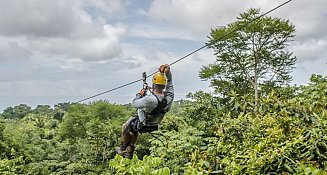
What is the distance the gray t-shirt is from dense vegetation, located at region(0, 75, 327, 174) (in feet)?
1.14

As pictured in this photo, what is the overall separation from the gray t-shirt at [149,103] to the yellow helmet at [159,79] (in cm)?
12

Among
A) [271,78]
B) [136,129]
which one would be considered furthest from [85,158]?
[136,129]

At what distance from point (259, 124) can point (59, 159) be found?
1971 centimetres

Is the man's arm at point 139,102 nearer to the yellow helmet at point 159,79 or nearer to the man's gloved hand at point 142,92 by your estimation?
the man's gloved hand at point 142,92

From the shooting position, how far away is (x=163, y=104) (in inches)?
153

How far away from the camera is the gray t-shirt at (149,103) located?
3766mm

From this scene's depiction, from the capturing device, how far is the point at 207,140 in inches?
391

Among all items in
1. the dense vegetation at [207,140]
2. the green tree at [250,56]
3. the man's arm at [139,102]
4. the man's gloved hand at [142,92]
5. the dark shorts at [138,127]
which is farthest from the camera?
the green tree at [250,56]

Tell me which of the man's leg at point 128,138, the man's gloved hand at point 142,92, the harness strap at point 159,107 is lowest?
the man's leg at point 128,138

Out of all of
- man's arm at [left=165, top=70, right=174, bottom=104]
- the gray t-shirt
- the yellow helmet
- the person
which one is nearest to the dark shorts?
the person

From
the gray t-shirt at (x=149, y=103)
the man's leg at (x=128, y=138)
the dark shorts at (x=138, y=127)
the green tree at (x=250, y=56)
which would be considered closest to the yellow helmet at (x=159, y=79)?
the gray t-shirt at (x=149, y=103)

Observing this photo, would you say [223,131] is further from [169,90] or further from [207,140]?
[207,140]

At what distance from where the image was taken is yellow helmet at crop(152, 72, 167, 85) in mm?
3846

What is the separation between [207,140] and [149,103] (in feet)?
20.8
